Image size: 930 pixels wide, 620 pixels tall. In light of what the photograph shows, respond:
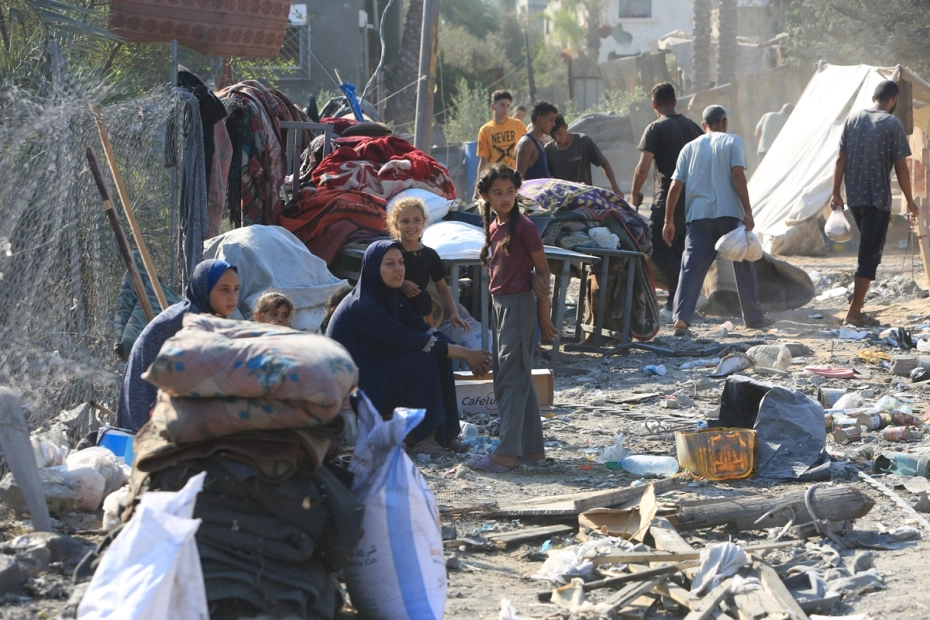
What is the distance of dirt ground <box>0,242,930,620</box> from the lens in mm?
3748

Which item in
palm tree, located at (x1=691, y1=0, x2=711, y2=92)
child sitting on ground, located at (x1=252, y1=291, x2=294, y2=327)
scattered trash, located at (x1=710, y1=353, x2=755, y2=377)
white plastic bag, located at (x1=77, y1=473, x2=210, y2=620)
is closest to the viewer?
white plastic bag, located at (x1=77, y1=473, x2=210, y2=620)

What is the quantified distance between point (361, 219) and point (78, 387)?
3442 millimetres

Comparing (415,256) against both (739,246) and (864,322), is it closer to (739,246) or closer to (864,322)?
(739,246)

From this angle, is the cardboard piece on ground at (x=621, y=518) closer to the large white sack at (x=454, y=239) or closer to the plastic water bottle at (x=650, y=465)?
the plastic water bottle at (x=650, y=465)

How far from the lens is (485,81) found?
35.1 meters

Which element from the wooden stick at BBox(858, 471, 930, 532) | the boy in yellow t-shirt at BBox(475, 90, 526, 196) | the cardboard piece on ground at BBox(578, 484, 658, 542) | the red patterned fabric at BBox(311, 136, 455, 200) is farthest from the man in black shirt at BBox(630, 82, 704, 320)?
the cardboard piece on ground at BBox(578, 484, 658, 542)

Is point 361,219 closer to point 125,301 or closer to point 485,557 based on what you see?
point 125,301

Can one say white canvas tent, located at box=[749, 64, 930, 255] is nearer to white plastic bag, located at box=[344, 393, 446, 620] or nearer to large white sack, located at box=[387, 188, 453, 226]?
large white sack, located at box=[387, 188, 453, 226]

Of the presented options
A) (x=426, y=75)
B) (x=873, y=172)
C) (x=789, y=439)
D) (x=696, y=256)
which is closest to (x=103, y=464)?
(x=789, y=439)

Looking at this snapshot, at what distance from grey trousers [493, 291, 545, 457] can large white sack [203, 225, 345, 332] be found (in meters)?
1.93

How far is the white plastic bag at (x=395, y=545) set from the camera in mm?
3354

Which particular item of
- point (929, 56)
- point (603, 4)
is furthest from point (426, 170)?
point (603, 4)

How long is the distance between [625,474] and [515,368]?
0.77m

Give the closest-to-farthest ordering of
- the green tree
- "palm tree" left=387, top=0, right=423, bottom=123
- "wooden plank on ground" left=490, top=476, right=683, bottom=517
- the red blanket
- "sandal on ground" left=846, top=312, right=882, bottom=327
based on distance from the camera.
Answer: "wooden plank on ground" left=490, top=476, right=683, bottom=517 < the red blanket < "sandal on ground" left=846, top=312, right=882, bottom=327 < "palm tree" left=387, top=0, right=423, bottom=123 < the green tree
